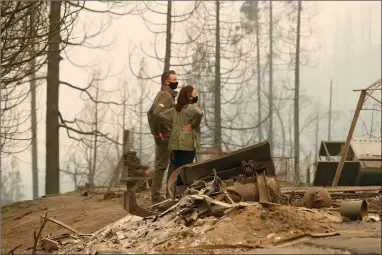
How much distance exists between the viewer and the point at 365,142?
50.5ft

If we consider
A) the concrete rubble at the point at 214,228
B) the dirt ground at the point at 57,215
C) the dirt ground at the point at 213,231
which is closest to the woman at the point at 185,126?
the dirt ground at the point at 57,215

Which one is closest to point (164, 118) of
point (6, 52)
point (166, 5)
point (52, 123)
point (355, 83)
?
point (6, 52)

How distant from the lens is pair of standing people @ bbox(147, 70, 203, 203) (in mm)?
9297

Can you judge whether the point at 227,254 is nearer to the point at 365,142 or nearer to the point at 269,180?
the point at 269,180

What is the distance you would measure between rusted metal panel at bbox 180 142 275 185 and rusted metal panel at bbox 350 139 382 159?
7.82 m

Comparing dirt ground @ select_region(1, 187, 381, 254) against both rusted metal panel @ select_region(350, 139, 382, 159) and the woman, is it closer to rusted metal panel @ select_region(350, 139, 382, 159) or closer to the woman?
the woman

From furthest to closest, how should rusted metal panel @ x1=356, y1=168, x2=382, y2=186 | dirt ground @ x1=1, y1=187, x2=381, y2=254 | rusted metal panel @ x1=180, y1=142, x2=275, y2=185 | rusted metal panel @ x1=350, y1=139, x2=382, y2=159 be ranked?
1. rusted metal panel @ x1=350, y1=139, x2=382, y2=159
2. rusted metal panel @ x1=356, y1=168, x2=382, y2=186
3. rusted metal panel @ x1=180, y1=142, x2=275, y2=185
4. dirt ground @ x1=1, y1=187, x2=381, y2=254

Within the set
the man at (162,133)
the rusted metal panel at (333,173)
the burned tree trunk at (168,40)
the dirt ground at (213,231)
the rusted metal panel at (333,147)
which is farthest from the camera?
the burned tree trunk at (168,40)

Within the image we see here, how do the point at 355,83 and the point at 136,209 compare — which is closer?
the point at 136,209

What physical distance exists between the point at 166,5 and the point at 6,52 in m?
9.85

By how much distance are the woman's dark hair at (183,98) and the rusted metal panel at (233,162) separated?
6.10ft

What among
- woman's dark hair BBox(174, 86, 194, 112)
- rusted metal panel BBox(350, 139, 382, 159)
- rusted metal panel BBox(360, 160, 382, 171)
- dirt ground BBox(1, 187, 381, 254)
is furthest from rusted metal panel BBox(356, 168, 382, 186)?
dirt ground BBox(1, 187, 381, 254)

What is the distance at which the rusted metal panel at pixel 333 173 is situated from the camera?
14.6 m

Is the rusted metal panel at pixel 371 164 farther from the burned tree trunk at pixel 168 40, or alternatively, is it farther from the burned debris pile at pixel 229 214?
the burned tree trunk at pixel 168 40
